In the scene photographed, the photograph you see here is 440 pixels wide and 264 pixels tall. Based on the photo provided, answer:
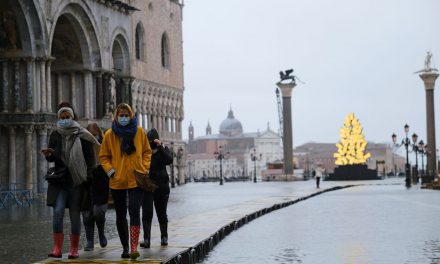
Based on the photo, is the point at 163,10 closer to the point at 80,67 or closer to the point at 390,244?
the point at 80,67

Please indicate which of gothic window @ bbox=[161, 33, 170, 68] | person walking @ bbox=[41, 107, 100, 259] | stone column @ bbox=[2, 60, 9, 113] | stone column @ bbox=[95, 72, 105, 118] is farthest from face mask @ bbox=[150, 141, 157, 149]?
gothic window @ bbox=[161, 33, 170, 68]

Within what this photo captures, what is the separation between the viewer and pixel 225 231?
51.1 ft

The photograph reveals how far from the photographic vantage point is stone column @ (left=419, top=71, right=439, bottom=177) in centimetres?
6378

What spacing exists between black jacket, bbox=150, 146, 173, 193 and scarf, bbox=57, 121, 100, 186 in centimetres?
134

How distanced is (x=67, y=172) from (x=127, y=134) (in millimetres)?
891

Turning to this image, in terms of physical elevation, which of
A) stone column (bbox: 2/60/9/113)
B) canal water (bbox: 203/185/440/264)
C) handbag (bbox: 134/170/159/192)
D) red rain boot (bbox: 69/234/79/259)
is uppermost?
stone column (bbox: 2/60/9/113)

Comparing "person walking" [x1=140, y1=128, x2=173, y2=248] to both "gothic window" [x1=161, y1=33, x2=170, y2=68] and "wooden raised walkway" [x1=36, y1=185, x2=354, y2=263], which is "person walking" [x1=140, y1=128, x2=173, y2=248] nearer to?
"wooden raised walkway" [x1=36, y1=185, x2=354, y2=263]

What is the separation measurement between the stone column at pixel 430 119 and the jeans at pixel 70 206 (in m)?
54.8

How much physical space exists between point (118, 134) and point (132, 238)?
48.2 inches

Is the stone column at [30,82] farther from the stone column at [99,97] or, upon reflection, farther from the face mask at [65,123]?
the face mask at [65,123]

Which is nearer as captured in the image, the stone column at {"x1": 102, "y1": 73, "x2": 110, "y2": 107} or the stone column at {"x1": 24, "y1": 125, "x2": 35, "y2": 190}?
the stone column at {"x1": 24, "y1": 125, "x2": 35, "y2": 190}

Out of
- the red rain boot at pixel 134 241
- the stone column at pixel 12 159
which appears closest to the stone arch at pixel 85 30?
the stone column at pixel 12 159

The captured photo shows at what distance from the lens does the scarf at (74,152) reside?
34.3ft

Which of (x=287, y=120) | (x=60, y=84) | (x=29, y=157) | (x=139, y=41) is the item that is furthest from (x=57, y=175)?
(x=287, y=120)
